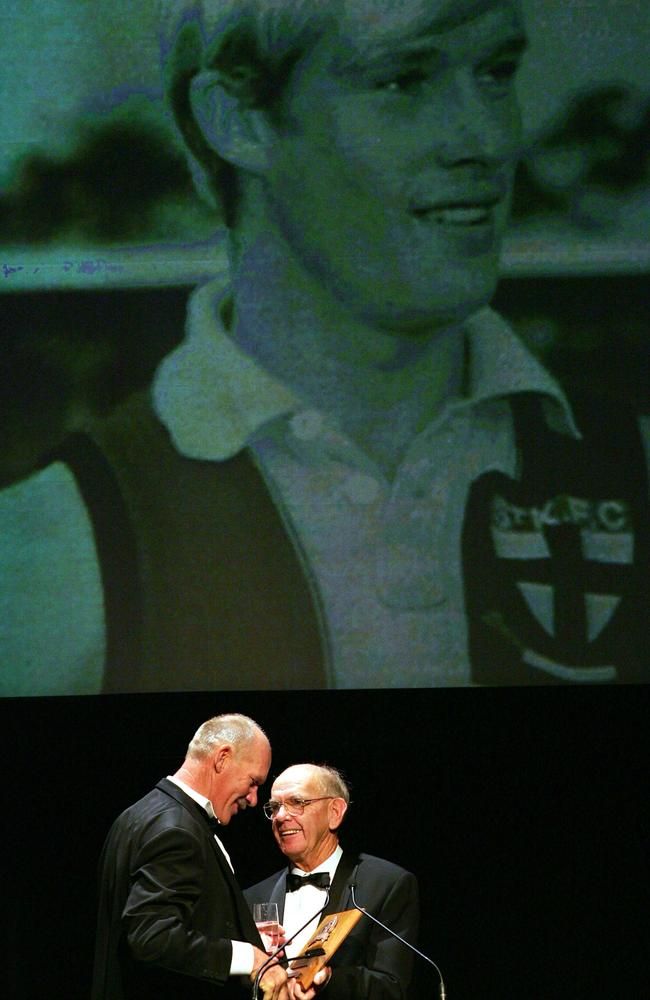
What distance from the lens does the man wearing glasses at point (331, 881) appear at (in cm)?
323

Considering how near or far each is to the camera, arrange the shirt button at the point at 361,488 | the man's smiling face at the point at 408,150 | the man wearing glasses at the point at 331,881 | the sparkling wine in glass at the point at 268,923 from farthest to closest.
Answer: the man's smiling face at the point at 408,150 → the shirt button at the point at 361,488 → the man wearing glasses at the point at 331,881 → the sparkling wine in glass at the point at 268,923

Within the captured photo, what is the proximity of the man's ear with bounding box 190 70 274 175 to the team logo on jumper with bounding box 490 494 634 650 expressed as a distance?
4.86 feet

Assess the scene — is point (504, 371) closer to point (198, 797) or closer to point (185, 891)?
point (198, 797)

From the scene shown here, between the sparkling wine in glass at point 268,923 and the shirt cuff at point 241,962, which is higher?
the sparkling wine in glass at point 268,923

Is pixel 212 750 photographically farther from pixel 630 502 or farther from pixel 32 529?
pixel 630 502

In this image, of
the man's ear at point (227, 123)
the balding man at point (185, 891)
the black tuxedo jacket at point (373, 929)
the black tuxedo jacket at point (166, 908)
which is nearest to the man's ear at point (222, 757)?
the balding man at point (185, 891)

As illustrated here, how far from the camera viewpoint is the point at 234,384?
4.38 m

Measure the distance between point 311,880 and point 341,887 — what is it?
0.09 m

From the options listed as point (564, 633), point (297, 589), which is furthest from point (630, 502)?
point (297, 589)

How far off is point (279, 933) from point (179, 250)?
237 cm

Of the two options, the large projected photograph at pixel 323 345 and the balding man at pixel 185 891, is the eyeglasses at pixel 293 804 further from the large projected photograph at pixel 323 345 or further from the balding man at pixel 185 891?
the large projected photograph at pixel 323 345

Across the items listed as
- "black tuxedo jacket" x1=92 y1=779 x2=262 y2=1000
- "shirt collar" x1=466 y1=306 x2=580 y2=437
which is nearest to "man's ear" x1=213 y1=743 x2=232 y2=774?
"black tuxedo jacket" x1=92 y1=779 x2=262 y2=1000

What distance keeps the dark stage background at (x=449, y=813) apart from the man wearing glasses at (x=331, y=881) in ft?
2.76

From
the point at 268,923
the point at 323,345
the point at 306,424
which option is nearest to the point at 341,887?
the point at 268,923
